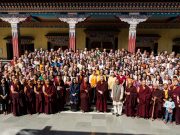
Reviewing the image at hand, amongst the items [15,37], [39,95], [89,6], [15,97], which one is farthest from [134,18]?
[15,97]

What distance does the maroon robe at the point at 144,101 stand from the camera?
869 centimetres

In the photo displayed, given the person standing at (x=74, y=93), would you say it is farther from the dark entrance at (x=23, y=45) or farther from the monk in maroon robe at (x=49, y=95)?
the dark entrance at (x=23, y=45)

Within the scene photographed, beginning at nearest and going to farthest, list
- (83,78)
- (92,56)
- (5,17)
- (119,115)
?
(119,115), (83,78), (92,56), (5,17)

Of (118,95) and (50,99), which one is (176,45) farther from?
(50,99)

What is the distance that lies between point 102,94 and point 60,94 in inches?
65.8

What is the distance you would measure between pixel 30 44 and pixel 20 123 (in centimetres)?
1230

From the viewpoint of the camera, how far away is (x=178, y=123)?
848 cm

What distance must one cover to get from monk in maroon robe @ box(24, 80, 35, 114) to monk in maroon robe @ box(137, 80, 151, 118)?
4.05m

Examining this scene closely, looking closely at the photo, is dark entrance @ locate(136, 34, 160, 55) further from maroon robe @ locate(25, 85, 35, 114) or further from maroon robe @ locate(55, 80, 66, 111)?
maroon robe @ locate(25, 85, 35, 114)

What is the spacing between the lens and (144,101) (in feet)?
28.7

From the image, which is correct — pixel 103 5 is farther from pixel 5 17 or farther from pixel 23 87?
pixel 23 87

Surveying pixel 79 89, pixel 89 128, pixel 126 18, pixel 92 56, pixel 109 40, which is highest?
pixel 126 18

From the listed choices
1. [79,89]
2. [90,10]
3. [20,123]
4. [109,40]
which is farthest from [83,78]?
[109,40]

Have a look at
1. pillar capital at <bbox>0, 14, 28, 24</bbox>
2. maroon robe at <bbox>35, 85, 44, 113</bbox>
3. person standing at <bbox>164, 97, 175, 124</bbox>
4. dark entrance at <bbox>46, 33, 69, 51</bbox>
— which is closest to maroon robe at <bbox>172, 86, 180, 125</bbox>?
person standing at <bbox>164, 97, 175, 124</bbox>
